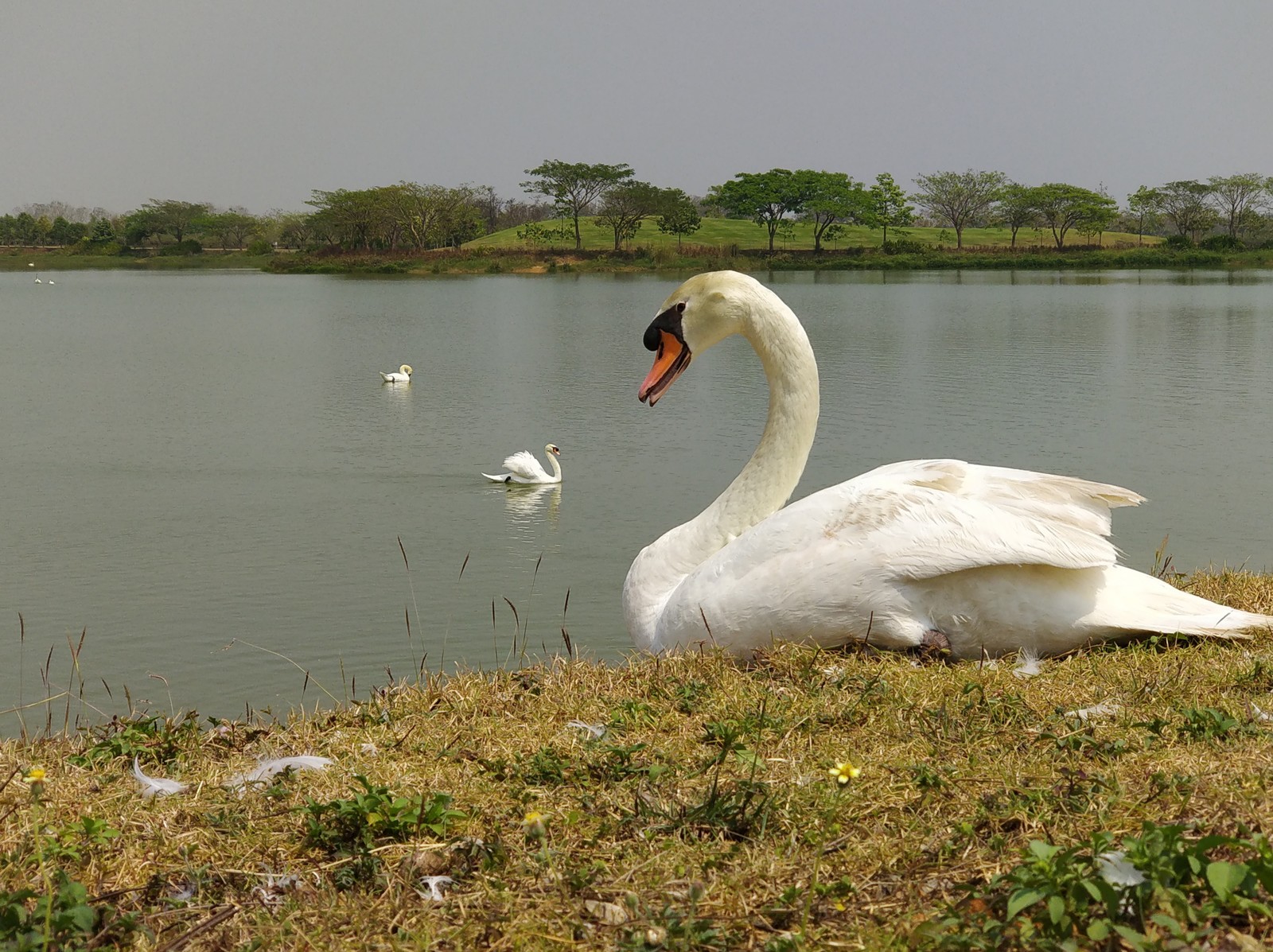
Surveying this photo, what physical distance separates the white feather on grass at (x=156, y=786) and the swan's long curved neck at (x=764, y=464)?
2.69 m

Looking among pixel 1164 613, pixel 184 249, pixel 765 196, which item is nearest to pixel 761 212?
pixel 765 196

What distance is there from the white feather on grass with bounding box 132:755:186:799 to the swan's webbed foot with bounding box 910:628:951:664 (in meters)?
2.83

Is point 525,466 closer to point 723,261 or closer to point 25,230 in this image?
point 723,261

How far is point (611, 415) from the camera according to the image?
20594 mm

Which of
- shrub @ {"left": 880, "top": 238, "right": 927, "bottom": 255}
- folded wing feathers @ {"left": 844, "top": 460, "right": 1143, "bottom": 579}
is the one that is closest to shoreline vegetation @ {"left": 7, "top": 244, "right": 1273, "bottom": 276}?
shrub @ {"left": 880, "top": 238, "right": 927, "bottom": 255}

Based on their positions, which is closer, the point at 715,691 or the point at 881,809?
the point at 881,809

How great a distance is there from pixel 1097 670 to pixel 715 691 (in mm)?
1446

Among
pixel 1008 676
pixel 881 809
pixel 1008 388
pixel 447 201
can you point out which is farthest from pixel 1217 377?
pixel 447 201

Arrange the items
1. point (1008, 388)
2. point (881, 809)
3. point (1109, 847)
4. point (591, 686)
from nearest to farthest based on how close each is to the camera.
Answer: point (1109, 847) < point (881, 809) < point (591, 686) < point (1008, 388)

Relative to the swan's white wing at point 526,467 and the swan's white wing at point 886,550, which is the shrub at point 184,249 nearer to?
the swan's white wing at point 526,467

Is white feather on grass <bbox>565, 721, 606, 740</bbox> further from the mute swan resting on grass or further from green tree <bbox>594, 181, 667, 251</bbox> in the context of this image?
green tree <bbox>594, 181, 667, 251</bbox>

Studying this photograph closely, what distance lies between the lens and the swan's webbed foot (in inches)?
188

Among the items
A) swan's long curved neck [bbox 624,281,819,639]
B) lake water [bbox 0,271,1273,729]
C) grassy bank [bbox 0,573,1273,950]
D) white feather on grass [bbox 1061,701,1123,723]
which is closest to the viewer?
grassy bank [bbox 0,573,1273,950]

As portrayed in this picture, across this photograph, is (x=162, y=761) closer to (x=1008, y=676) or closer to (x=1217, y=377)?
(x=1008, y=676)
